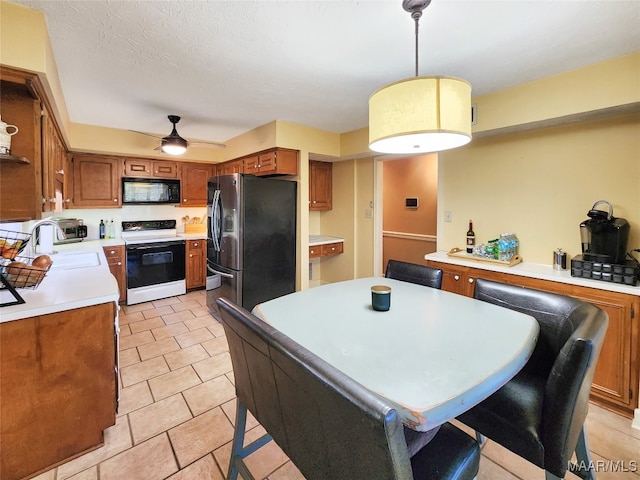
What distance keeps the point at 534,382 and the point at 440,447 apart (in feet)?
2.24

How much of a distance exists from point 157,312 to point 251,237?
1.68 meters

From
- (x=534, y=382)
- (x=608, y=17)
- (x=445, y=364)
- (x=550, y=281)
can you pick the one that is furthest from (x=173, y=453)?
(x=608, y=17)

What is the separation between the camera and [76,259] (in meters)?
2.86

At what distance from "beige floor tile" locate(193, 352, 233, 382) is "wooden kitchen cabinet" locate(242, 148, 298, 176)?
81.5 inches

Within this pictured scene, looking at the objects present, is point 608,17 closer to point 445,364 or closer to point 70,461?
point 445,364

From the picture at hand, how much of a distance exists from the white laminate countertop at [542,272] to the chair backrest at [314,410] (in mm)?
2111

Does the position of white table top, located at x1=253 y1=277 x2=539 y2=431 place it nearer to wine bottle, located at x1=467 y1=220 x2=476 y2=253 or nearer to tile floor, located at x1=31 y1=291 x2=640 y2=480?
tile floor, located at x1=31 y1=291 x2=640 y2=480

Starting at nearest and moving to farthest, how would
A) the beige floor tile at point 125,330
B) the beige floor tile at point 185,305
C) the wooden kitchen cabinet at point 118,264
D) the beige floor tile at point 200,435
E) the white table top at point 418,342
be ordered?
the white table top at point 418,342, the beige floor tile at point 200,435, the beige floor tile at point 125,330, the wooden kitchen cabinet at point 118,264, the beige floor tile at point 185,305

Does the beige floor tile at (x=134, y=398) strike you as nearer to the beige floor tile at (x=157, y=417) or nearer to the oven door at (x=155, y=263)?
the beige floor tile at (x=157, y=417)

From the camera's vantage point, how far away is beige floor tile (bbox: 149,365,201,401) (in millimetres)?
2199

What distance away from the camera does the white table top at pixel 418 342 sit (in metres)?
0.89

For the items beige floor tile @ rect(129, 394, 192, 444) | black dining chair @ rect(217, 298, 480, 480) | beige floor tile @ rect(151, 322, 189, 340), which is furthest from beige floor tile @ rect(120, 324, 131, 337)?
black dining chair @ rect(217, 298, 480, 480)

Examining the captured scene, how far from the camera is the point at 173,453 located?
1.65m

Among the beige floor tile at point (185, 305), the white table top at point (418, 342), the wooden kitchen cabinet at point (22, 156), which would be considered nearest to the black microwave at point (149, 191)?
the beige floor tile at point (185, 305)
